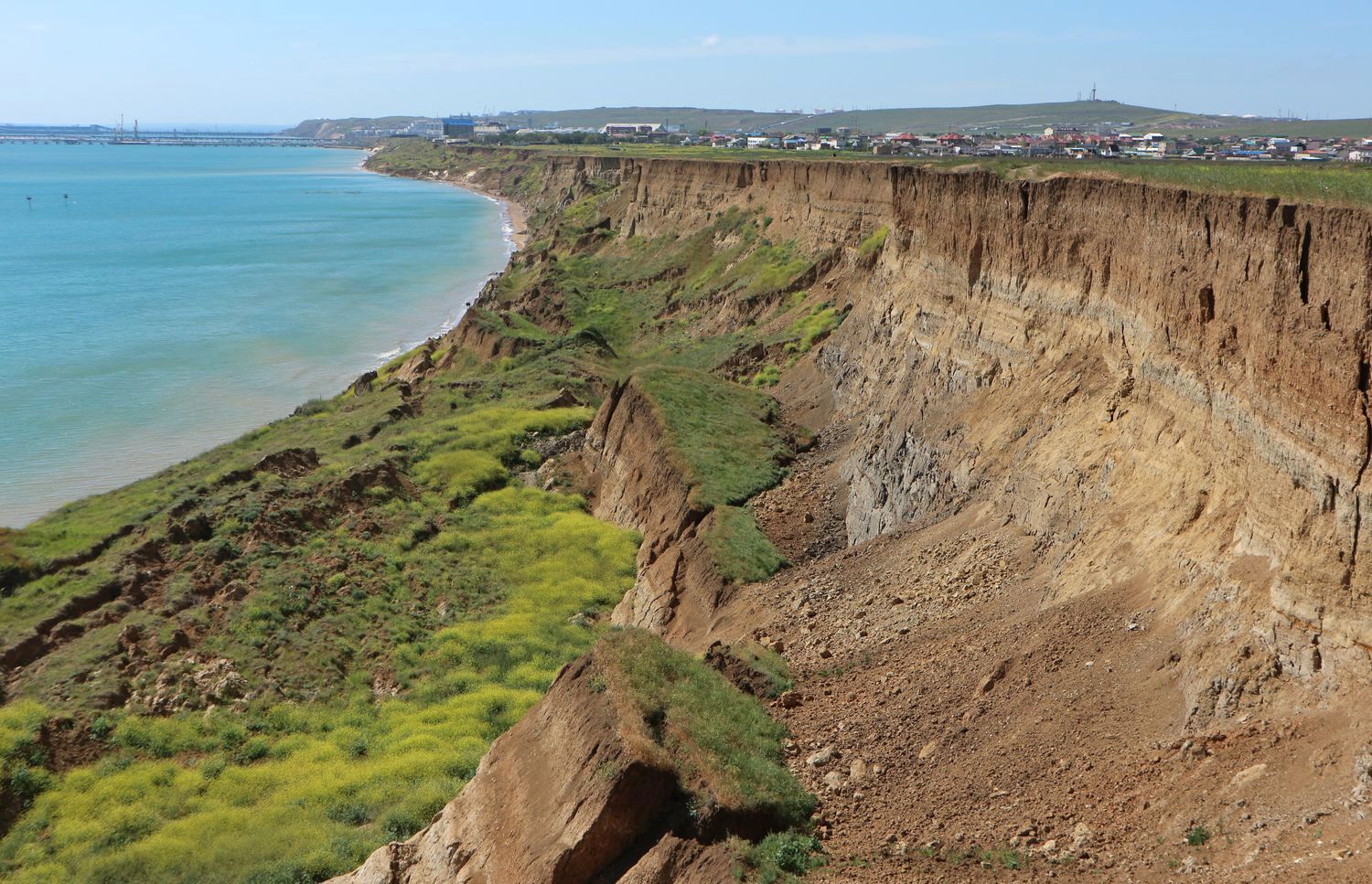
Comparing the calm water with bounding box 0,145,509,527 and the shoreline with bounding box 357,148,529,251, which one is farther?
the shoreline with bounding box 357,148,529,251

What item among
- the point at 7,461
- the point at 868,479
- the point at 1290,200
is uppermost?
the point at 1290,200

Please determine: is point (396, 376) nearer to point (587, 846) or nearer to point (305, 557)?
point (305, 557)

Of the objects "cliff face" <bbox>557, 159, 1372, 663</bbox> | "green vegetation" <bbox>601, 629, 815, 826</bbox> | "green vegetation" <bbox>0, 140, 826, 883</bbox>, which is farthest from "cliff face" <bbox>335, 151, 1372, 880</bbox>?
"green vegetation" <bbox>0, 140, 826, 883</bbox>

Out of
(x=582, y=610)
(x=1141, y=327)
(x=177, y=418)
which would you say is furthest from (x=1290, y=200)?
(x=177, y=418)

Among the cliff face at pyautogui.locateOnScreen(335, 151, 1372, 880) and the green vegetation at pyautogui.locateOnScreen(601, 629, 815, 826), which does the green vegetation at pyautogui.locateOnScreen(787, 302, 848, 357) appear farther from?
the green vegetation at pyautogui.locateOnScreen(601, 629, 815, 826)

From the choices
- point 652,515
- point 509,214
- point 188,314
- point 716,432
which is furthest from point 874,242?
point 509,214

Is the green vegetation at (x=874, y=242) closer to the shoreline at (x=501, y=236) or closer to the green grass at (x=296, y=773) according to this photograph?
the green grass at (x=296, y=773)

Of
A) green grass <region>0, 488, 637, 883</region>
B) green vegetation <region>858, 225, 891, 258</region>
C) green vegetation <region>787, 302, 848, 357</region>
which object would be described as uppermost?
green vegetation <region>858, 225, 891, 258</region>
